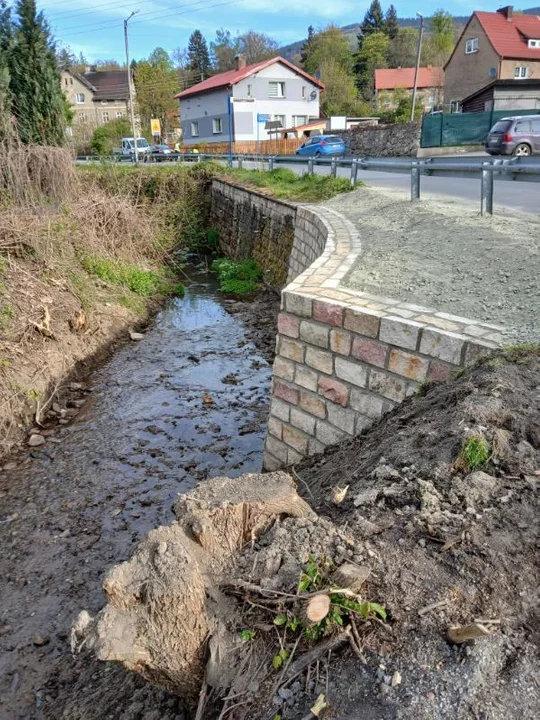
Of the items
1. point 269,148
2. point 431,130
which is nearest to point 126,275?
point 431,130

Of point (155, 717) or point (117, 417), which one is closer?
point (155, 717)

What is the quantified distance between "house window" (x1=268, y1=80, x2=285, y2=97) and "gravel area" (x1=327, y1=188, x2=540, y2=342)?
138 ft

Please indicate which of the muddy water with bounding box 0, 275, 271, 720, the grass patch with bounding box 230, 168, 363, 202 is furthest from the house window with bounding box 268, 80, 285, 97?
the muddy water with bounding box 0, 275, 271, 720

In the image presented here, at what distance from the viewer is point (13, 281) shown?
8609 millimetres

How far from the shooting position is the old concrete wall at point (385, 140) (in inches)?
1145

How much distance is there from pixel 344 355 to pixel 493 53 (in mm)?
45911

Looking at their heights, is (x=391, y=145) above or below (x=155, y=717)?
above

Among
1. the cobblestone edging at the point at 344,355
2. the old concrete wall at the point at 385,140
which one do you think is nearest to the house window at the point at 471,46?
the old concrete wall at the point at 385,140

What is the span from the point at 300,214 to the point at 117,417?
226 inches

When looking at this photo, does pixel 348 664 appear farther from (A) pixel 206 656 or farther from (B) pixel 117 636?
(B) pixel 117 636

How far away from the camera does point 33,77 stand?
1539 cm

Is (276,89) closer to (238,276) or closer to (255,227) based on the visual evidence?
(255,227)

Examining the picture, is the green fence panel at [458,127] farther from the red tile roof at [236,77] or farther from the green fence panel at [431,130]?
the red tile roof at [236,77]

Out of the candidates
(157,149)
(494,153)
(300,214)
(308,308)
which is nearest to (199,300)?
(300,214)
